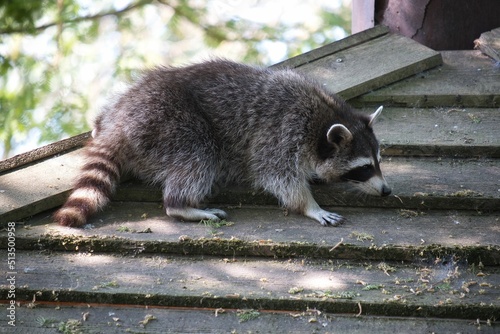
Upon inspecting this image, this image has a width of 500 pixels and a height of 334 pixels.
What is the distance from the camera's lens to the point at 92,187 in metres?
3.85

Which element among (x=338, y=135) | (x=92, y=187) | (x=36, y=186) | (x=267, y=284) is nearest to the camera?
(x=267, y=284)

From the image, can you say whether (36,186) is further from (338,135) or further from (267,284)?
(338,135)

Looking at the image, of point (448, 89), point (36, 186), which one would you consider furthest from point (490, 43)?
point (36, 186)

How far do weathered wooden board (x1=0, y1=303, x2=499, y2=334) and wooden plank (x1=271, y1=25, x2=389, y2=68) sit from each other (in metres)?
2.37

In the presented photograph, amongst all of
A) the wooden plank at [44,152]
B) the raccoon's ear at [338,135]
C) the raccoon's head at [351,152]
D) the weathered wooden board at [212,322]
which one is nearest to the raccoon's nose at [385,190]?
the raccoon's head at [351,152]

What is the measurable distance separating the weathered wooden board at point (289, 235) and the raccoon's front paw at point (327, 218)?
4 cm

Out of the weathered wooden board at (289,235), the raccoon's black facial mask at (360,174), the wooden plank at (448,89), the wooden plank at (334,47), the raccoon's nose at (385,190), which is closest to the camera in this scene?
the weathered wooden board at (289,235)

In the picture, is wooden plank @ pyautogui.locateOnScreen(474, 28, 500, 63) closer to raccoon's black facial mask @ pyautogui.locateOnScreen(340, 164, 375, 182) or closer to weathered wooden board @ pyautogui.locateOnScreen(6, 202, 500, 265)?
raccoon's black facial mask @ pyautogui.locateOnScreen(340, 164, 375, 182)

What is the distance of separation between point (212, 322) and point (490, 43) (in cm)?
322

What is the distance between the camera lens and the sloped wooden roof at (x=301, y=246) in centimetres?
305

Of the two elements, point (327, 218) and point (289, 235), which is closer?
point (289, 235)

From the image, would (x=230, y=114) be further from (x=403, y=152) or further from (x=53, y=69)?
(x=53, y=69)

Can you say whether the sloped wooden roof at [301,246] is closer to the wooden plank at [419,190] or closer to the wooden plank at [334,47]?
the wooden plank at [419,190]

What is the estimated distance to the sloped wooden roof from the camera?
10.0ft
